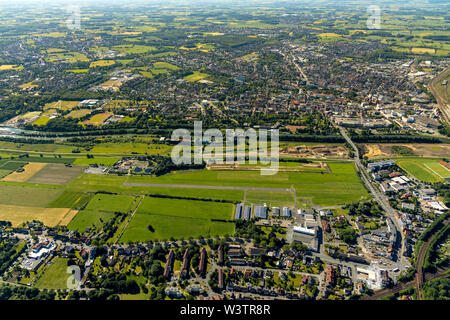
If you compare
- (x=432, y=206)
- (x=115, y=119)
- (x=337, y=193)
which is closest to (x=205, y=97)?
(x=115, y=119)

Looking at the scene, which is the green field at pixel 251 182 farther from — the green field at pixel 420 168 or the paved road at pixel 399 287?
the paved road at pixel 399 287

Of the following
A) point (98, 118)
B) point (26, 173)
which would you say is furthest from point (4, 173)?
point (98, 118)

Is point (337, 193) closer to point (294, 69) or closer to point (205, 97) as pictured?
point (205, 97)

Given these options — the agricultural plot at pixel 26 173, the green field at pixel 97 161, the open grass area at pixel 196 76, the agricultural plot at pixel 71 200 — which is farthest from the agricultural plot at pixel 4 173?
the open grass area at pixel 196 76

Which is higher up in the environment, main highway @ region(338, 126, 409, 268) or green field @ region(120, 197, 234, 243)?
main highway @ region(338, 126, 409, 268)

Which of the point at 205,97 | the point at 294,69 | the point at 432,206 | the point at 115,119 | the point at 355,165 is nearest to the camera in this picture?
the point at 432,206

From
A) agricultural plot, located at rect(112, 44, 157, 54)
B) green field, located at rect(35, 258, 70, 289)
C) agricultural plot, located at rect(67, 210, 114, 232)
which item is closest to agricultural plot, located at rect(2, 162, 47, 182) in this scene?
agricultural plot, located at rect(67, 210, 114, 232)

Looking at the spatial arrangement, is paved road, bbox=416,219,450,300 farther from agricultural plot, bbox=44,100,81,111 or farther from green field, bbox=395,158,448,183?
agricultural plot, bbox=44,100,81,111
